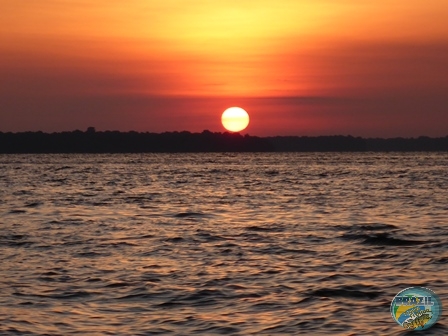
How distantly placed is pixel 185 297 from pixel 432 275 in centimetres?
688

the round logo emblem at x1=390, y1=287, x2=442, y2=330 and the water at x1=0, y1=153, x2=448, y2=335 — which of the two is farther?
the water at x1=0, y1=153, x2=448, y2=335

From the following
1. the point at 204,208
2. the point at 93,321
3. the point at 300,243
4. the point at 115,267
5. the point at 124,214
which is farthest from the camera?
the point at 204,208

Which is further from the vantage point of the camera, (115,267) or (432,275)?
(115,267)

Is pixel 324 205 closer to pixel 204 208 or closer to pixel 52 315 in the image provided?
pixel 204 208

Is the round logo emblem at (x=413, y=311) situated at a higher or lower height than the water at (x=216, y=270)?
higher

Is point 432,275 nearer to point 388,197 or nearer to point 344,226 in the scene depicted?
point 344,226

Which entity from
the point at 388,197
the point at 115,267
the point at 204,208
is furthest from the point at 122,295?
the point at 388,197

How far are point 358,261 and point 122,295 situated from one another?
8.38m

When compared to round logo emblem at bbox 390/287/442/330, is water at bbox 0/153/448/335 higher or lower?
lower

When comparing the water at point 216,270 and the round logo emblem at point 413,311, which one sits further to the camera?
the water at point 216,270

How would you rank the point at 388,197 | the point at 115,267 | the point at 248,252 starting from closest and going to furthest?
the point at 115,267 < the point at 248,252 < the point at 388,197

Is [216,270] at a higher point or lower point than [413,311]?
lower

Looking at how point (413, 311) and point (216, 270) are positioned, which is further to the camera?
point (216, 270)

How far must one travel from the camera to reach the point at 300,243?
29141 millimetres
